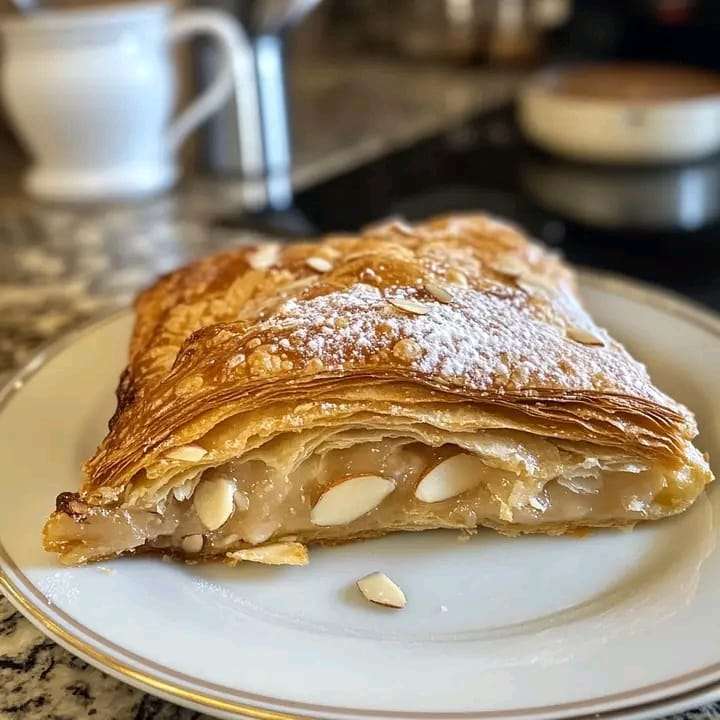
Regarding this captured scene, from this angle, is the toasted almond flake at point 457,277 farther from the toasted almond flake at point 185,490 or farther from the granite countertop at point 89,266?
the granite countertop at point 89,266

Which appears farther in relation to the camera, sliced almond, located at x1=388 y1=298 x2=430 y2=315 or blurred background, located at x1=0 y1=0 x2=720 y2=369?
blurred background, located at x1=0 y1=0 x2=720 y2=369

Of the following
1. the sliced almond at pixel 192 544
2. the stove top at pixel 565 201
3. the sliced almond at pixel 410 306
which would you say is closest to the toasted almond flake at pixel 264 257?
the sliced almond at pixel 410 306

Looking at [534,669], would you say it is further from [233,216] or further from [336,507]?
[233,216]

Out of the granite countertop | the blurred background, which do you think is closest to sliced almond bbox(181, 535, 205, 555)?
the granite countertop

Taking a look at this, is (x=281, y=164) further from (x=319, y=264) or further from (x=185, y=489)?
(x=185, y=489)

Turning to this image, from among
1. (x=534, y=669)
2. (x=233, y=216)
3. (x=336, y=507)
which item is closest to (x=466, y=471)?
(x=336, y=507)

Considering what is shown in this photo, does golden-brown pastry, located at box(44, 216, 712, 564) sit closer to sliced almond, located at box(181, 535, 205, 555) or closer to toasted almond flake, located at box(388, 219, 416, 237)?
sliced almond, located at box(181, 535, 205, 555)
